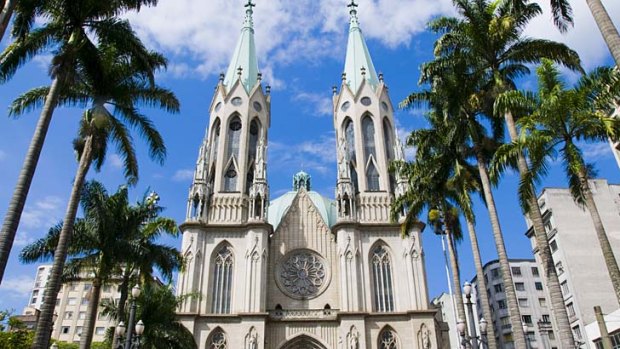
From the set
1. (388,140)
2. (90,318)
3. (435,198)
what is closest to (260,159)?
(388,140)

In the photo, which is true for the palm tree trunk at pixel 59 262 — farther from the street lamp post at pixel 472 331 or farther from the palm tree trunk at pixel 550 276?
the palm tree trunk at pixel 550 276

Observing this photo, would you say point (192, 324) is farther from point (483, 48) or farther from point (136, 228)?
point (483, 48)

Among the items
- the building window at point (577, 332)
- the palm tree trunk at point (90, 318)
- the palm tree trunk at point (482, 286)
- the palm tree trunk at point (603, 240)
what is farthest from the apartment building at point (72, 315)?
the palm tree trunk at point (603, 240)

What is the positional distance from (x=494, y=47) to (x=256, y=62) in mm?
32269

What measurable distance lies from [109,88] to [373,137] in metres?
27.1

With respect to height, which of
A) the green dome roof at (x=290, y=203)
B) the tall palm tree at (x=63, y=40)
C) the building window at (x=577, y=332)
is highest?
the green dome roof at (x=290, y=203)

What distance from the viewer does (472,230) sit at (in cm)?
2217

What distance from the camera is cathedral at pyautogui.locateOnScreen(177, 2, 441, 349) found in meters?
33.2

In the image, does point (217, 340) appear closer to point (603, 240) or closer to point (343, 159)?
point (343, 159)

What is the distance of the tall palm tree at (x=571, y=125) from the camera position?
15.8 metres

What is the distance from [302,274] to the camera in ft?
120

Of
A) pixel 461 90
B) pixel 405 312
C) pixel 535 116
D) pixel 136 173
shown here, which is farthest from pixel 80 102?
pixel 405 312

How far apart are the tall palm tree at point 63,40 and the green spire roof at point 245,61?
27.5m

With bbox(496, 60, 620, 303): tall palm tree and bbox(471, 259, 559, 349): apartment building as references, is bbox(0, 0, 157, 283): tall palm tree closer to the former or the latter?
bbox(496, 60, 620, 303): tall palm tree
